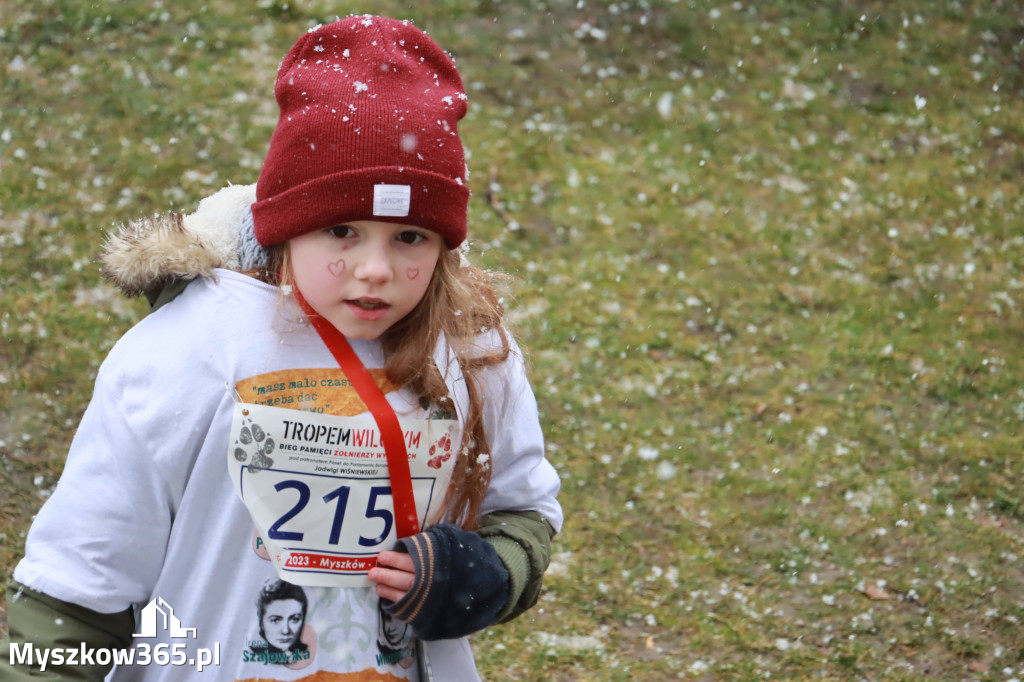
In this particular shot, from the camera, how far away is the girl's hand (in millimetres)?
1692

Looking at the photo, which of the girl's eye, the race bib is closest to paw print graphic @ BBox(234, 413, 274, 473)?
the race bib

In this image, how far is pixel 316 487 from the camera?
1675 millimetres

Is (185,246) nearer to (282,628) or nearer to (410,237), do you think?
(410,237)

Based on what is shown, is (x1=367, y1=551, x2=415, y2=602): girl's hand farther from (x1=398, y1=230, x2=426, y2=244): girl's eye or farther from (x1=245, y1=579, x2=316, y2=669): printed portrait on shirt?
(x1=398, y1=230, x2=426, y2=244): girl's eye

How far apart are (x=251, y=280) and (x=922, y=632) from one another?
9.05 ft

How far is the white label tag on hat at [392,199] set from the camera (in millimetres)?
Answer: 1623

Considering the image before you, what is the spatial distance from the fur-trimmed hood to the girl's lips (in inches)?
9.0

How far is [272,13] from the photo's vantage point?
6.36 metres

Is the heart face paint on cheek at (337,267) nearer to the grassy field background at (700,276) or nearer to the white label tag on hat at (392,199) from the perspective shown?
the white label tag on hat at (392,199)

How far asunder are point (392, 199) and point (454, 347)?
1.04 ft

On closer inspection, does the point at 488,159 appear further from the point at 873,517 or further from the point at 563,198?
the point at 873,517

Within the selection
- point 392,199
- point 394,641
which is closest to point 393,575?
point 394,641

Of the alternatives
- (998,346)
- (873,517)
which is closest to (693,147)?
(998,346)

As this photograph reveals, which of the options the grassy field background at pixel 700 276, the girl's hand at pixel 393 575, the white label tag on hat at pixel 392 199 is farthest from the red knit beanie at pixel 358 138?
the grassy field background at pixel 700 276
